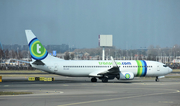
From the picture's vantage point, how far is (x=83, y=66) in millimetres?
45250

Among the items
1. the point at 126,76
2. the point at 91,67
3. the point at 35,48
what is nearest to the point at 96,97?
the point at 126,76

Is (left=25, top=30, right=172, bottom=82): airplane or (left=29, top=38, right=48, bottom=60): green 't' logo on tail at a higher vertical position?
(left=29, top=38, right=48, bottom=60): green 't' logo on tail

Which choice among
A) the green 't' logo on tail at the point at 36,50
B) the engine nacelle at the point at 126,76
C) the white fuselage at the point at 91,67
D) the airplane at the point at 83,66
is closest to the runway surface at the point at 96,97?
the engine nacelle at the point at 126,76

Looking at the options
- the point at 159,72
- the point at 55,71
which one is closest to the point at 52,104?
the point at 55,71

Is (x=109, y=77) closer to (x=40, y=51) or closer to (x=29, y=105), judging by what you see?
(x=40, y=51)

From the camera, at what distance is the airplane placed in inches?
1735

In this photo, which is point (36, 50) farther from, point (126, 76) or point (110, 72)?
point (126, 76)

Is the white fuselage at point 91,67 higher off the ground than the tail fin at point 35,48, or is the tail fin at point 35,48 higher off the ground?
the tail fin at point 35,48

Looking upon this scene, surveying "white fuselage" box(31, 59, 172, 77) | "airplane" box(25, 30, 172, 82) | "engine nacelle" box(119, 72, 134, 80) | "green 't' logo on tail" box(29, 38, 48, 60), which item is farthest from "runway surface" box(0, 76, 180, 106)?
"green 't' logo on tail" box(29, 38, 48, 60)

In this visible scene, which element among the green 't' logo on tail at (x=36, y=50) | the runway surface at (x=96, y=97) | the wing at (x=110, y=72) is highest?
the green 't' logo on tail at (x=36, y=50)

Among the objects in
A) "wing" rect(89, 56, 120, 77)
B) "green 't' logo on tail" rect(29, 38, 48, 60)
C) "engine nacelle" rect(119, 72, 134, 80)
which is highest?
"green 't' logo on tail" rect(29, 38, 48, 60)

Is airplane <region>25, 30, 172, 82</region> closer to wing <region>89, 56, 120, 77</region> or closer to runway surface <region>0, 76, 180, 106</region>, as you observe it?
wing <region>89, 56, 120, 77</region>

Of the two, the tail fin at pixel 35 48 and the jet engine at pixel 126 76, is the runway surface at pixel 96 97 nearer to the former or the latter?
the jet engine at pixel 126 76

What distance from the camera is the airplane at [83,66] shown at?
4406cm
